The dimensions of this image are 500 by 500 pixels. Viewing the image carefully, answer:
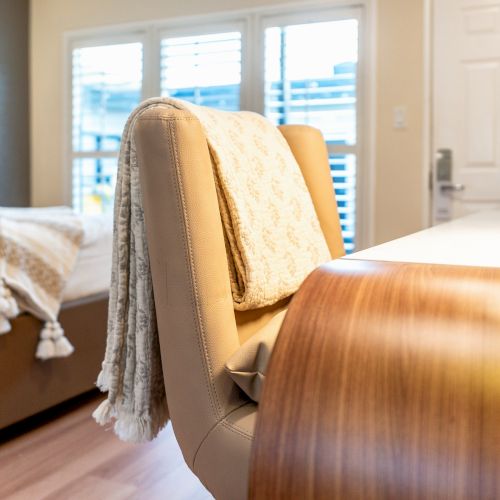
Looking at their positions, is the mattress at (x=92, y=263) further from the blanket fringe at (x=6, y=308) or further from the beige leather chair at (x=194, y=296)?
the beige leather chair at (x=194, y=296)

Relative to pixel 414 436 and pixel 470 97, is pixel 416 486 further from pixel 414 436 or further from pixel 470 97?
pixel 470 97

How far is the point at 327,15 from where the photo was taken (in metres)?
3.56

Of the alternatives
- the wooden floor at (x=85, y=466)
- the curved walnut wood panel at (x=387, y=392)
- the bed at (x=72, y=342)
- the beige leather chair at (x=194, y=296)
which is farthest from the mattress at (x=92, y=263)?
the curved walnut wood panel at (x=387, y=392)

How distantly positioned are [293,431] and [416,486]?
0.49 ft

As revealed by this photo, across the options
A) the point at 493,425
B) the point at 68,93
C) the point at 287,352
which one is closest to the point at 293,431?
the point at 287,352

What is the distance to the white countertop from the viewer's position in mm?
861

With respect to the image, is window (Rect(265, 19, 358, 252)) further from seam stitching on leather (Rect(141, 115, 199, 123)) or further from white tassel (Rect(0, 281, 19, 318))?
seam stitching on leather (Rect(141, 115, 199, 123))

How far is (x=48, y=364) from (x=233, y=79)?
7.40ft

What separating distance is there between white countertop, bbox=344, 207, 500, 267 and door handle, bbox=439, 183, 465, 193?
204 centimetres

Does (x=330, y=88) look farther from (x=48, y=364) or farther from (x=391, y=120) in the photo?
(x=48, y=364)

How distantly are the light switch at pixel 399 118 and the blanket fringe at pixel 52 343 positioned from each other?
212 centimetres

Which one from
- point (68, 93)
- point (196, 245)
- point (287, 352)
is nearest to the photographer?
point (287, 352)

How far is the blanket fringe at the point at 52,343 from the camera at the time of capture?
2.12 meters

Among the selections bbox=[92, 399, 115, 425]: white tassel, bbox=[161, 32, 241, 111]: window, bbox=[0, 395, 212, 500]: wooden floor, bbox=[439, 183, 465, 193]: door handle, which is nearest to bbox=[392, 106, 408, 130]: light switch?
bbox=[439, 183, 465, 193]: door handle
